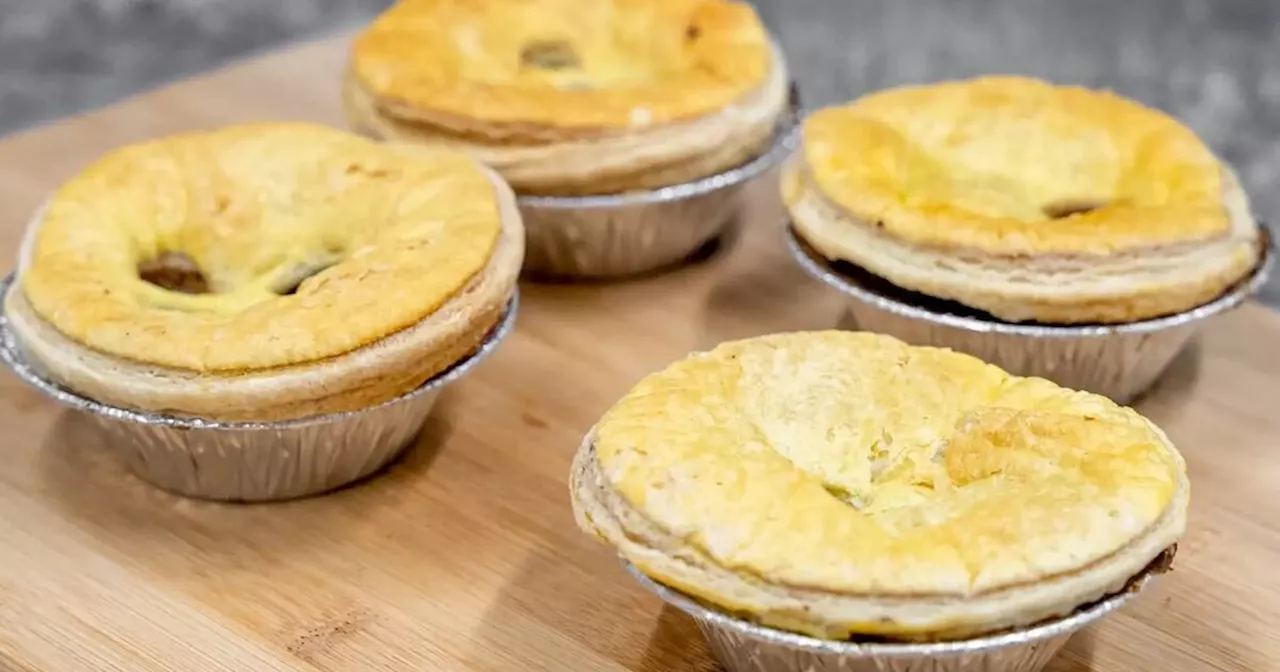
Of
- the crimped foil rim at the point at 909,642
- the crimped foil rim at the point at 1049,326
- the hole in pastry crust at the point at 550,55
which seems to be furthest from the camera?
the hole in pastry crust at the point at 550,55

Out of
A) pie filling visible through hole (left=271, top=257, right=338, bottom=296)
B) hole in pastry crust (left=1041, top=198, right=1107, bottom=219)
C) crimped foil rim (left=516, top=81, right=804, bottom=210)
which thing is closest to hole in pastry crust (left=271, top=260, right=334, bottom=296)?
pie filling visible through hole (left=271, top=257, right=338, bottom=296)

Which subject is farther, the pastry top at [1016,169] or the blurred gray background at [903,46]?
the blurred gray background at [903,46]

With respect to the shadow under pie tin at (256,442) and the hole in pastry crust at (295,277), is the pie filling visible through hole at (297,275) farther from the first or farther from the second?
the shadow under pie tin at (256,442)

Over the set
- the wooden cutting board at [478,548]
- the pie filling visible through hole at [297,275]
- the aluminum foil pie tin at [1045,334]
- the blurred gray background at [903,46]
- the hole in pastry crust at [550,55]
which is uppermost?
the pie filling visible through hole at [297,275]

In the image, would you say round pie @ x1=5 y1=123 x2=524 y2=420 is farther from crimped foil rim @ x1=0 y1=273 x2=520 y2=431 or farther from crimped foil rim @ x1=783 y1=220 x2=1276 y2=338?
crimped foil rim @ x1=783 y1=220 x2=1276 y2=338

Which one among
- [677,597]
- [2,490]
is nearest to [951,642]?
[677,597]

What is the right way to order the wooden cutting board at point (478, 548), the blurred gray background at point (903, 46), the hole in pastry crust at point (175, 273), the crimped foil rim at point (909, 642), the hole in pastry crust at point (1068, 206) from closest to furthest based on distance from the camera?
the crimped foil rim at point (909, 642) → the wooden cutting board at point (478, 548) → the hole in pastry crust at point (175, 273) → the hole in pastry crust at point (1068, 206) → the blurred gray background at point (903, 46)

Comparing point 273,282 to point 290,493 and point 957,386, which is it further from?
point 957,386

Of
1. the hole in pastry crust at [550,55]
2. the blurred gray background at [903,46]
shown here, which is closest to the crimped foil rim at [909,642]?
the hole in pastry crust at [550,55]

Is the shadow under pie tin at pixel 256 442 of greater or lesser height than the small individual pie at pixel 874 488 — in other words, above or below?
below
